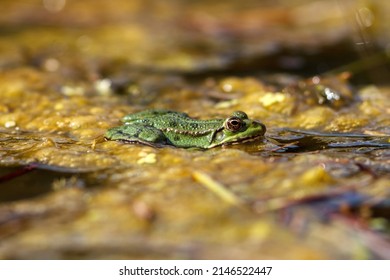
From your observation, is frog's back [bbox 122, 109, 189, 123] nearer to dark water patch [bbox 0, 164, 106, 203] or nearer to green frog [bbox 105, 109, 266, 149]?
green frog [bbox 105, 109, 266, 149]

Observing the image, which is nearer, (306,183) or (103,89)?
(306,183)

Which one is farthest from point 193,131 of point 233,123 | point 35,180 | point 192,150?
point 35,180

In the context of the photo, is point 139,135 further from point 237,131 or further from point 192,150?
point 237,131

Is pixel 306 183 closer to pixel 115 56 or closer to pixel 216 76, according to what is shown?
pixel 216 76

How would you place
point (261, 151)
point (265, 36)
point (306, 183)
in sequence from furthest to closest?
point (265, 36) → point (261, 151) → point (306, 183)

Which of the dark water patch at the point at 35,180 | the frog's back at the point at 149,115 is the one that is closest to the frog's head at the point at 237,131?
the frog's back at the point at 149,115

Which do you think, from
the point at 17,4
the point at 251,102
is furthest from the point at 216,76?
the point at 17,4

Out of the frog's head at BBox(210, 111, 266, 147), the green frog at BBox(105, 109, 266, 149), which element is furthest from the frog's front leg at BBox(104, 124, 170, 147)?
the frog's head at BBox(210, 111, 266, 147)
